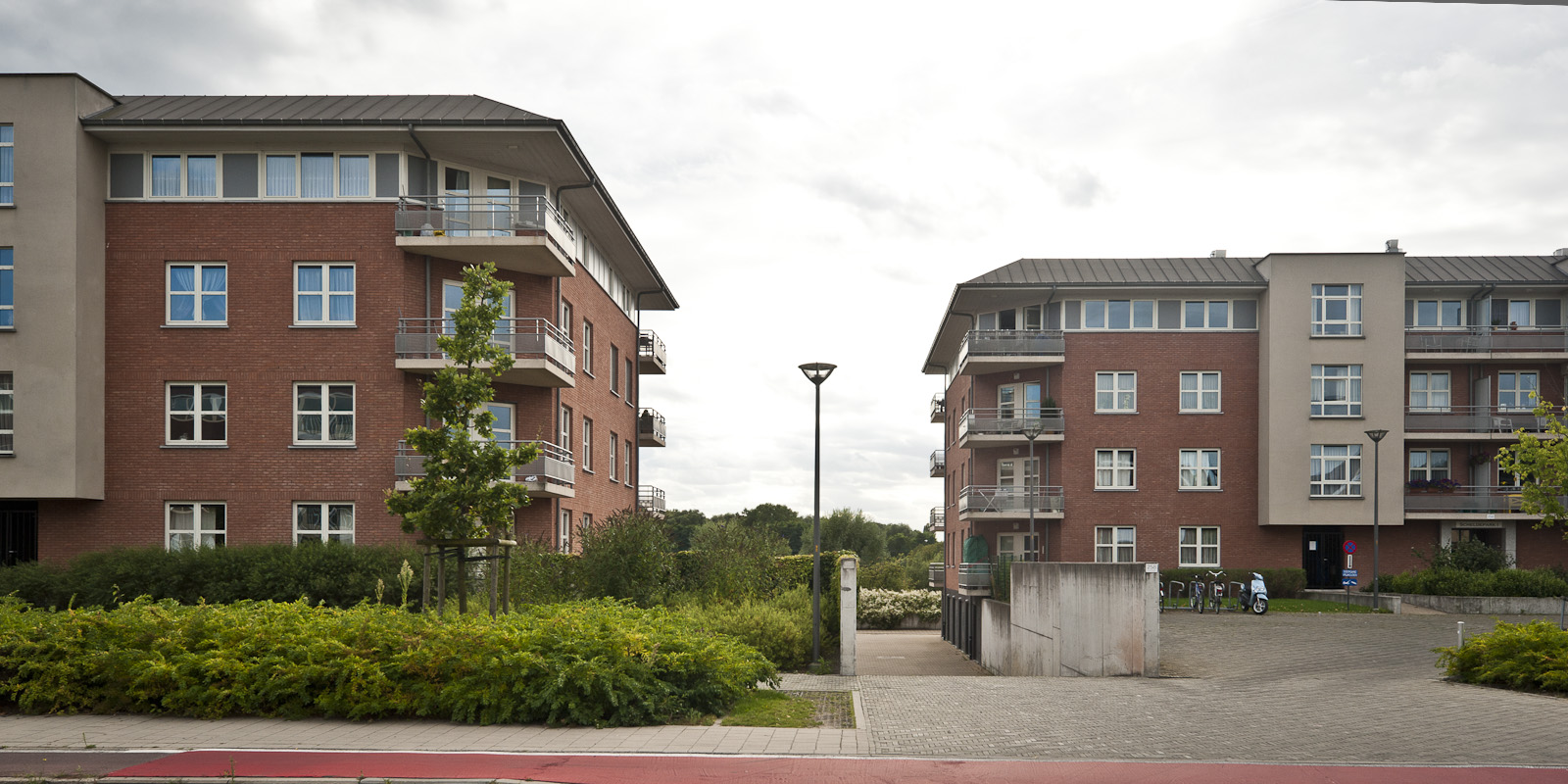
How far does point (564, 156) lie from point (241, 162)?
757 cm

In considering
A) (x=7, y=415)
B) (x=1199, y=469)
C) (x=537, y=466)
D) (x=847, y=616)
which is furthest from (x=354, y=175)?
(x=1199, y=469)

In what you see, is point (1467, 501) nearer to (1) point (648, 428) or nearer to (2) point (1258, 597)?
(2) point (1258, 597)

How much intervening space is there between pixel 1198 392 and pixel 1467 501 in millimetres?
9889

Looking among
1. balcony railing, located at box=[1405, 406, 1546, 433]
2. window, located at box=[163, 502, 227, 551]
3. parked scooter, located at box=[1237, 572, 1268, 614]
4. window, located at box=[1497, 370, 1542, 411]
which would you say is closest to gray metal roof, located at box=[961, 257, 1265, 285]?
→ balcony railing, located at box=[1405, 406, 1546, 433]

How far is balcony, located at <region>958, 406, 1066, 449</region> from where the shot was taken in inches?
1617

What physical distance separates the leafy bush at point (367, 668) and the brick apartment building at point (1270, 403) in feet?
93.3

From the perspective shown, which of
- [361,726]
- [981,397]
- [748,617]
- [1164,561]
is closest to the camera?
[361,726]

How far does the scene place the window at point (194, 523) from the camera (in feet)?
87.6

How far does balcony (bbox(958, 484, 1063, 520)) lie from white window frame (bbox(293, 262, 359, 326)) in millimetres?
22541

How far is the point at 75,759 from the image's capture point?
31.2ft

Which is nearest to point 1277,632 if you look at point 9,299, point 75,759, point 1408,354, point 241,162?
point 1408,354

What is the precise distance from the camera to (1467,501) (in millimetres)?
A: 40281

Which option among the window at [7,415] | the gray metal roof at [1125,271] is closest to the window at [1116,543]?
the gray metal roof at [1125,271]

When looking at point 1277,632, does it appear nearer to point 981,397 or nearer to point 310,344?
point 981,397
